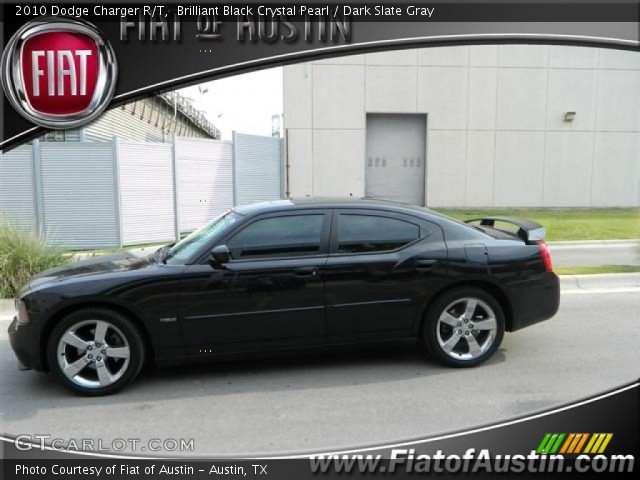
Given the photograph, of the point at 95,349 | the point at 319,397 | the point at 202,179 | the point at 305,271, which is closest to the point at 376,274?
the point at 305,271

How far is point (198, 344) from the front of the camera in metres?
4.11

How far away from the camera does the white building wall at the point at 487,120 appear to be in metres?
16.7

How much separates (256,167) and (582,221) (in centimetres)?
944

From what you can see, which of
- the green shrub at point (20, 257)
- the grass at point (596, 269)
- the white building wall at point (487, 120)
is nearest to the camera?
the green shrub at point (20, 257)

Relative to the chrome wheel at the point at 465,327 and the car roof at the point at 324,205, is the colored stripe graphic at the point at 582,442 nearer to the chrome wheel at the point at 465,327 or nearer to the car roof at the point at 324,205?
the chrome wheel at the point at 465,327

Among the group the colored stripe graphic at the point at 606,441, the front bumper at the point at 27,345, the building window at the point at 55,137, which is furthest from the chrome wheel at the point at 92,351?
the building window at the point at 55,137

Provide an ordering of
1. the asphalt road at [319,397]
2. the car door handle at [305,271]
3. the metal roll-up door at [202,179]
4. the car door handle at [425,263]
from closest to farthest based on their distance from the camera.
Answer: the asphalt road at [319,397], the car door handle at [305,271], the car door handle at [425,263], the metal roll-up door at [202,179]

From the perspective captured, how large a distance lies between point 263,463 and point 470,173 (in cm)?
1594

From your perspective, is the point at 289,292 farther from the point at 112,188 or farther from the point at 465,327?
the point at 112,188

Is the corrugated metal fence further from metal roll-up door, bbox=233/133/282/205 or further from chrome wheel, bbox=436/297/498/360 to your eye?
chrome wheel, bbox=436/297/498/360

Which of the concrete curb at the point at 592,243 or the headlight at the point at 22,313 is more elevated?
the headlight at the point at 22,313

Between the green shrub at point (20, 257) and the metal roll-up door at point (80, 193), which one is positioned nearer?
the green shrub at point (20, 257)

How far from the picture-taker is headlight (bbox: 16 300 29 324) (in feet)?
12.9

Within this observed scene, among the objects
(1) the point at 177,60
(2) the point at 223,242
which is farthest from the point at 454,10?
(2) the point at 223,242
